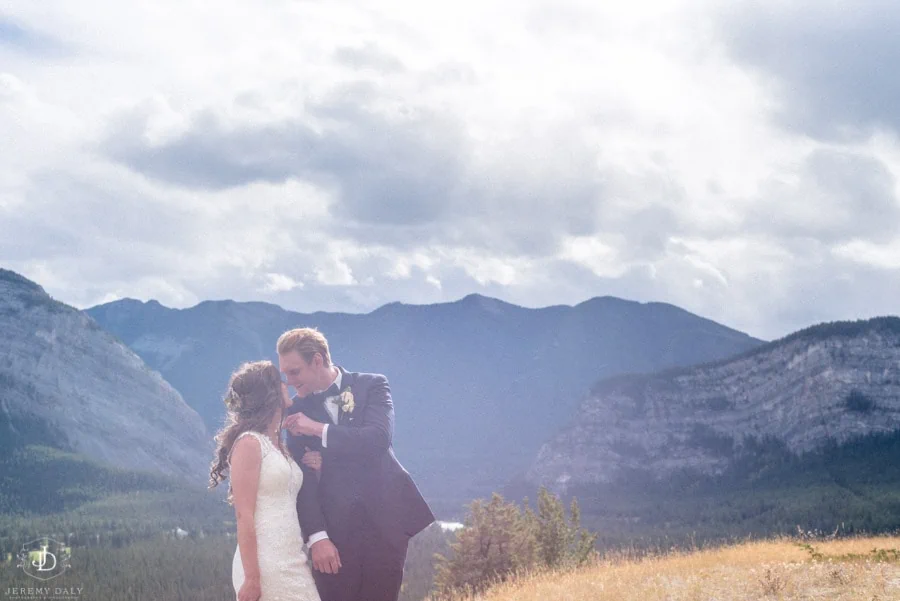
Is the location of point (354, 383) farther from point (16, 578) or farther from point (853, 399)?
point (853, 399)

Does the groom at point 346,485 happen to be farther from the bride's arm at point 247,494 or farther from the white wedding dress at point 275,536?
the bride's arm at point 247,494

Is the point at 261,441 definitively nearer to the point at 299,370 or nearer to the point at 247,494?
the point at 247,494

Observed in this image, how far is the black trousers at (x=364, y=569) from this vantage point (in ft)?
26.8

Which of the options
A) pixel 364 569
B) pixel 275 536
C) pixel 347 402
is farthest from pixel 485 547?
pixel 275 536

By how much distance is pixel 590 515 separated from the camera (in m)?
192

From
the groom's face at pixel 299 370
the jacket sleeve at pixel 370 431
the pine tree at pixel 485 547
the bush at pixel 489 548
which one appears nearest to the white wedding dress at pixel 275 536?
the jacket sleeve at pixel 370 431

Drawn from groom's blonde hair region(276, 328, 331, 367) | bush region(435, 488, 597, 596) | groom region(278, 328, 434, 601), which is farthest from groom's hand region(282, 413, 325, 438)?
bush region(435, 488, 597, 596)

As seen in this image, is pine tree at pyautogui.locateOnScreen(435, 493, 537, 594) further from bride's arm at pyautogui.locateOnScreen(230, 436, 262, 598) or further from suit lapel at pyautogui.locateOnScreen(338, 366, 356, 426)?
bride's arm at pyautogui.locateOnScreen(230, 436, 262, 598)

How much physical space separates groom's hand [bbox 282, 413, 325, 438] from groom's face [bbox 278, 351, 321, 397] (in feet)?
1.07

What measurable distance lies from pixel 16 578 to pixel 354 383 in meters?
107

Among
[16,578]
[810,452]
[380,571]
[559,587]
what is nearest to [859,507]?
[810,452]

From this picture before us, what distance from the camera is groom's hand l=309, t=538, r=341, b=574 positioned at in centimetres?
799

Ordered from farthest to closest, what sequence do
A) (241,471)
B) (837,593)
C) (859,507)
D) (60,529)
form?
(60,529)
(859,507)
(837,593)
(241,471)

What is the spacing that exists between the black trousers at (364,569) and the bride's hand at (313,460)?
70cm
